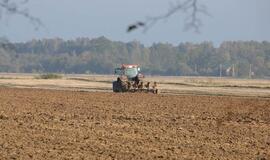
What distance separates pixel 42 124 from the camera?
24.3m

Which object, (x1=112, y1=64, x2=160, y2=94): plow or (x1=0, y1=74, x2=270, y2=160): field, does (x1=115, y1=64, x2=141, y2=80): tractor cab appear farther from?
(x1=0, y1=74, x2=270, y2=160): field

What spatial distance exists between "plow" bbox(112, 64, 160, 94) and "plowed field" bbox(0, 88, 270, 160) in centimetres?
1964

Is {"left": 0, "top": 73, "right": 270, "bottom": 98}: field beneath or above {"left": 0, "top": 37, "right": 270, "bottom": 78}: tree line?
beneath

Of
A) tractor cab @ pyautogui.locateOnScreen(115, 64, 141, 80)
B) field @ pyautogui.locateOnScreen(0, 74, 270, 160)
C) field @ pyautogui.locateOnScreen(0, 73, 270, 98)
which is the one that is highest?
tractor cab @ pyautogui.locateOnScreen(115, 64, 141, 80)

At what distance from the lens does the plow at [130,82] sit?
53.3 metres

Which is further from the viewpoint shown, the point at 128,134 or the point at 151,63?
the point at 151,63

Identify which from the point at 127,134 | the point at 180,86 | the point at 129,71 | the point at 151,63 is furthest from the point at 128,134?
the point at 151,63

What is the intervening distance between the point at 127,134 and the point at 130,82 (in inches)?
1265

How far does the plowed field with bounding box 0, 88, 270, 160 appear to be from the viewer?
54.9 feet

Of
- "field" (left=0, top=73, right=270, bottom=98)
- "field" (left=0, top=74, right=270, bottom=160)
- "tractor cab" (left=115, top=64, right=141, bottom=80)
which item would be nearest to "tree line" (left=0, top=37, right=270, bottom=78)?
"field" (left=0, top=73, right=270, bottom=98)

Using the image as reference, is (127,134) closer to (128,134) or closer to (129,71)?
(128,134)

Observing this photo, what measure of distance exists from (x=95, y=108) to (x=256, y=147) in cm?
1588

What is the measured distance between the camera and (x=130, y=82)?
176 feet

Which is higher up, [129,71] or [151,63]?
[151,63]
